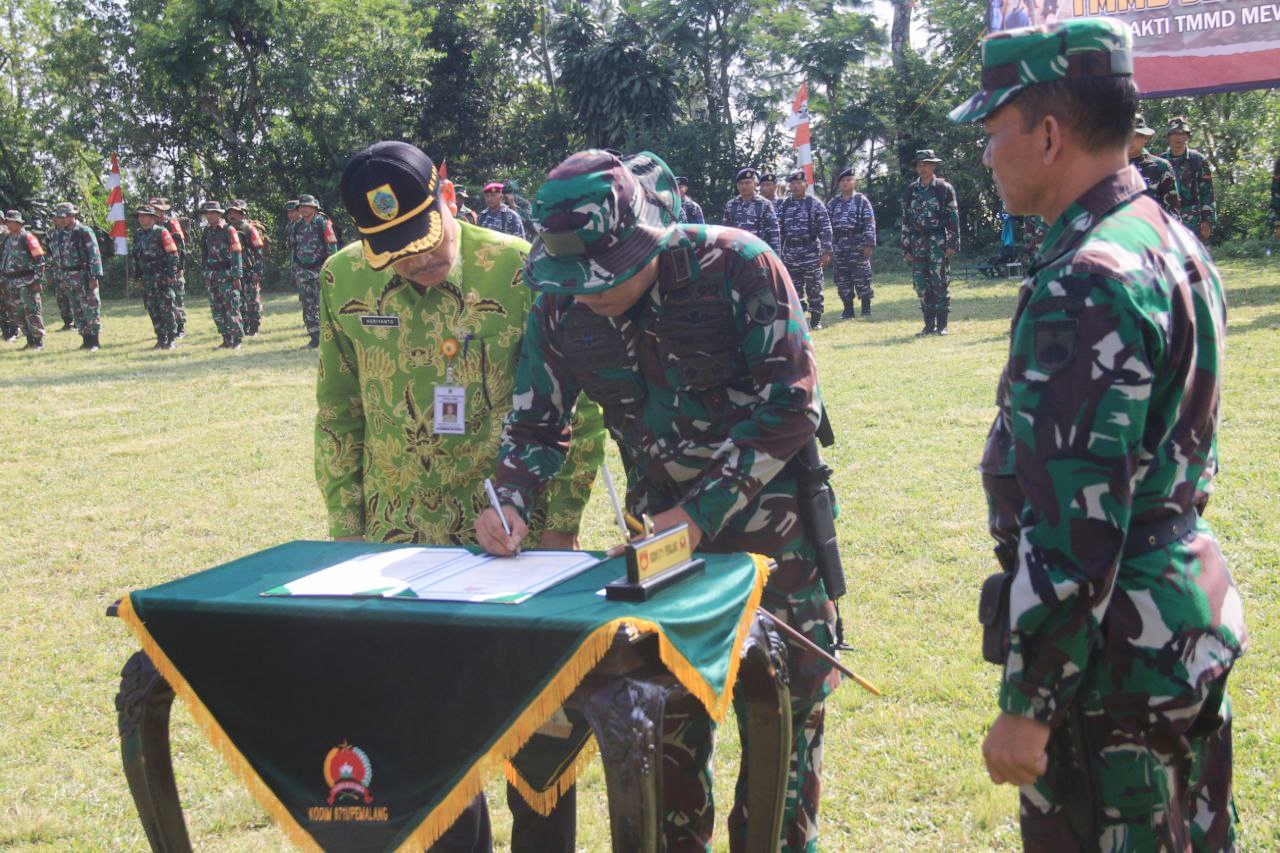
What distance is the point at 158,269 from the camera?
1714 cm

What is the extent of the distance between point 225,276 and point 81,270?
281 cm

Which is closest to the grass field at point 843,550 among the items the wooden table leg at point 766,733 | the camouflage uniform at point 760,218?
the wooden table leg at point 766,733

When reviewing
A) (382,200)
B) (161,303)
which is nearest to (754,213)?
(161,303)

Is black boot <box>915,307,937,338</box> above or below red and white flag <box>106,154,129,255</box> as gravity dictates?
below

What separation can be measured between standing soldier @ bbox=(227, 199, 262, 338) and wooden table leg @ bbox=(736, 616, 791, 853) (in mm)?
17743

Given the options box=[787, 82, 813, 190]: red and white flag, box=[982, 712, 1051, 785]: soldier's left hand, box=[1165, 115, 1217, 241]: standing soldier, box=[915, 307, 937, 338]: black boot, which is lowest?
box=[982, 712, 1051, 785]: soldier's left hand

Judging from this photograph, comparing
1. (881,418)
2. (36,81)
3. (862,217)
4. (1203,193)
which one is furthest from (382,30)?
(881,418)

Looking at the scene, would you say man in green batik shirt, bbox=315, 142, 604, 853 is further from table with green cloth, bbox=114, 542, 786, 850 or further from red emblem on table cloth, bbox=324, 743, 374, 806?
red emblem on table cloth, bbox=324, 743, 374, 806

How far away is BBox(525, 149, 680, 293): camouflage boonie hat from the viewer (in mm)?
2412

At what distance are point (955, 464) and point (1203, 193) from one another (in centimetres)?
737

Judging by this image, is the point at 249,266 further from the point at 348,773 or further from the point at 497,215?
the point at 348,773

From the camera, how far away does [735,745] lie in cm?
393

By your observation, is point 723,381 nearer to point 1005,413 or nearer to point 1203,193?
point 1005,413

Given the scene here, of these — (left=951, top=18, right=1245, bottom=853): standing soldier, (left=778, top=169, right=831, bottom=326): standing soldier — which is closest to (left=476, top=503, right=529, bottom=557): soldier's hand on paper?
(left=951, top=18, right=1245, bottom=853): standing soldier
